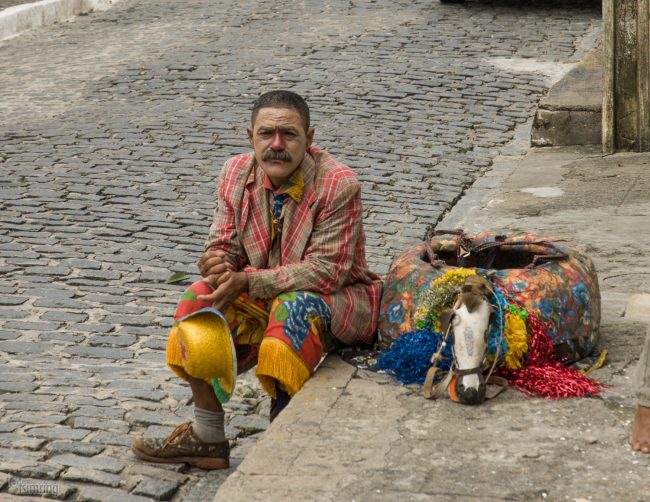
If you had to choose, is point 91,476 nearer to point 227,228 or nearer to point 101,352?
point 227,228

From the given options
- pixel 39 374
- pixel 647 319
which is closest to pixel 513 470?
pixel 647 319

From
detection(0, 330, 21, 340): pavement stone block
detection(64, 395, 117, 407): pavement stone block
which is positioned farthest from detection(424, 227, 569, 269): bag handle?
detection(0, 330, 21, 340): pavement stone block

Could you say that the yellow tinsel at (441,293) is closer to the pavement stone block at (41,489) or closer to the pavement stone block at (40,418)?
the pavement stone block at (41,489)

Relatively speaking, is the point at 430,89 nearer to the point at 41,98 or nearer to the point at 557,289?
the point at 41,98

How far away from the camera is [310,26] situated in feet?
45.3

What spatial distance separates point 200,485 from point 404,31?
9.95 meters

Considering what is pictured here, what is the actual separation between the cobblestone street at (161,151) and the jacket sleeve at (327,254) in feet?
2.11

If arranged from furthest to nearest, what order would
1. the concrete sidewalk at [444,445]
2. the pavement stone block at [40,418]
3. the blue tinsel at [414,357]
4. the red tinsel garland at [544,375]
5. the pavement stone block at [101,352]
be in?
the pavement stone block at [101,352], the pavement stone block at [40,418], the blue tinsel at [414,357], the red tinsel garland at [544,375], the concrete sidewalk at [444,445]

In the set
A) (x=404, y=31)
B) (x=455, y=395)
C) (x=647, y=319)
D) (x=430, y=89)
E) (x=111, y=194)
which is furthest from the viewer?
(x=404, y=31)

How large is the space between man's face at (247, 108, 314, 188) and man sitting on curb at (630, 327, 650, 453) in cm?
145

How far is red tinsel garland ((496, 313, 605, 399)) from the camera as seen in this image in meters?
3.99

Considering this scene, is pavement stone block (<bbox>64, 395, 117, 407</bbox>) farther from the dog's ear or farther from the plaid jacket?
the dog's ear

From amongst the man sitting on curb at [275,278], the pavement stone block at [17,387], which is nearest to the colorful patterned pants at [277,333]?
the man sitting on curb at [275,278]

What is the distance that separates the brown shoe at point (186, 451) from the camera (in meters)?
4.15
